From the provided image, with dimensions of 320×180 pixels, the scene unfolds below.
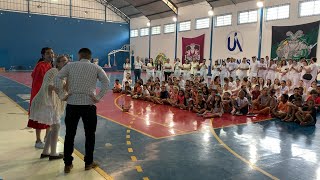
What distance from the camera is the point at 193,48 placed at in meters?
28.7

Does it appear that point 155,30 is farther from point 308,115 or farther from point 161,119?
point 308,115

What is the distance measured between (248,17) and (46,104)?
2104 centimetres

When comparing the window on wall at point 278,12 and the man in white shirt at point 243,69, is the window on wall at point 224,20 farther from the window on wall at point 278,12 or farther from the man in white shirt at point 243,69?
the man in white shirt at point 243,69

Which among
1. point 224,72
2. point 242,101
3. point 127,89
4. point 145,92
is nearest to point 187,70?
point 224,72

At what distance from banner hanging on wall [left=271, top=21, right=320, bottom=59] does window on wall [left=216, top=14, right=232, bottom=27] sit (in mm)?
4736

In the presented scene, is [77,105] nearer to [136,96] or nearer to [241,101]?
[241,101]

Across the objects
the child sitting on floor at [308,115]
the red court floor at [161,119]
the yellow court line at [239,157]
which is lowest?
the yellow court line at [239,157]

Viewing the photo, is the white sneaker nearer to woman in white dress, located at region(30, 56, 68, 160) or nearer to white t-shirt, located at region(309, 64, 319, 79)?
woman in white dress, located at region(30, 56, 68, 160)

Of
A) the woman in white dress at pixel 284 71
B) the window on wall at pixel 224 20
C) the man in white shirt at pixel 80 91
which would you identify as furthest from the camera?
the window on wall at pixel 224 20

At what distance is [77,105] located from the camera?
4633 millimetres

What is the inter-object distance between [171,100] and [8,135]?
6.89 metres

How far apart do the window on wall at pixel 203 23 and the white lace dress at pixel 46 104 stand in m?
23.5

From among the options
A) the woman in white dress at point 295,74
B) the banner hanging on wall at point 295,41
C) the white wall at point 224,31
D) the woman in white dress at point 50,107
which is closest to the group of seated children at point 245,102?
the woman in white dress at point 295,74

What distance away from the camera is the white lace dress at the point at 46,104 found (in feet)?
16.9
